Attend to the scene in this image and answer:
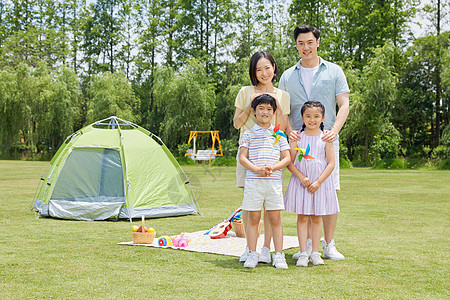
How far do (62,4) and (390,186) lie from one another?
119 feet

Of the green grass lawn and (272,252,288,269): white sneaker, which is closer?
the green grass lawn

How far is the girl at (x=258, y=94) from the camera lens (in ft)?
15.0

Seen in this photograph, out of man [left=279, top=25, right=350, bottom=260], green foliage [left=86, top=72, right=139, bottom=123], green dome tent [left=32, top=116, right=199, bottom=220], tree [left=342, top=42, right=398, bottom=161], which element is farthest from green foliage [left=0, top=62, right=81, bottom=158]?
man [left=279, top=25, right=350, bottom=260]

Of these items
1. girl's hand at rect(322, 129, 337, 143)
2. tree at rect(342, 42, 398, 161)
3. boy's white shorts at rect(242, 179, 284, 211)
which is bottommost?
boy's white shorts at rect(242, 179, 284, 211)

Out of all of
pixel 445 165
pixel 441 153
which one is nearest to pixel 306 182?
pixel 445 165

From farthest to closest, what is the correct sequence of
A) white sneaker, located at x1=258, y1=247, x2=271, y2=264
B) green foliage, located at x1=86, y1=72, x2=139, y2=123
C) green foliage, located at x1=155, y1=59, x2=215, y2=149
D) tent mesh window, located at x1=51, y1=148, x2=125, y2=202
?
green foliage, located at x1=86, y1=72, x2=139, y2=123, green foliage, located at x1=155, y1=59, x2=215, y2=149, tent mesh window, located at x1=51, y1=148, x2=125, y2=202, white sneaker, located at x1=258, y1=247, x2=271, y2=264

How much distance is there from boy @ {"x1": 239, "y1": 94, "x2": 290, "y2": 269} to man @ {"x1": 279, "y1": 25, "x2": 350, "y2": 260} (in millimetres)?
393

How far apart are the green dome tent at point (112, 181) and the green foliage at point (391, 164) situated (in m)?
17.0

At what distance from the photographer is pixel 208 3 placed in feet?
122

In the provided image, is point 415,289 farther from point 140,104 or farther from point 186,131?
point 140,104

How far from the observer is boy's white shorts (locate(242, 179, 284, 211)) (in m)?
4.41

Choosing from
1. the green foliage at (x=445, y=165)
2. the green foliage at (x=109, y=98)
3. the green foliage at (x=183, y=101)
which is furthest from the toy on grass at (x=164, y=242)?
the green foliage at (x=109, y=98)

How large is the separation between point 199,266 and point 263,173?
38.5 inches

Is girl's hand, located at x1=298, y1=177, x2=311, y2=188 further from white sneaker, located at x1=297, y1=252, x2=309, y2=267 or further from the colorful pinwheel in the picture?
white sneaker, located at x1=297, y1=252, x2=309, y2=267
